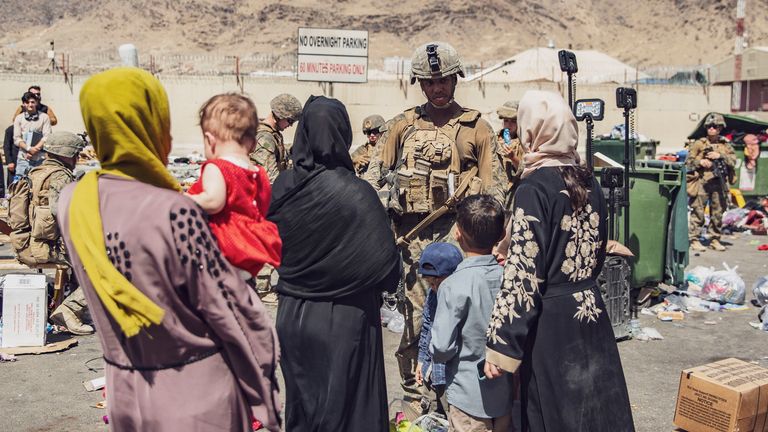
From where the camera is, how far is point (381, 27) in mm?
59000

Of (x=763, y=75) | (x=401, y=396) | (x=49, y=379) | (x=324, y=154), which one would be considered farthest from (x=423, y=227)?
(x=763, y=75)

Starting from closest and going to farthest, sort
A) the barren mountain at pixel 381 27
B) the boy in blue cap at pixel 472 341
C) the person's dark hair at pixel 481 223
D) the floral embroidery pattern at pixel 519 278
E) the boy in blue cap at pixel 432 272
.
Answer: the floral embroidery pattern at pixel 519 278 → the boy in blue cap at pixel 472 341 → the person's dark hair at pixel 481 223 → the boy in blue cap at pixel 432 272 → the barren mountain at pixel 381 27

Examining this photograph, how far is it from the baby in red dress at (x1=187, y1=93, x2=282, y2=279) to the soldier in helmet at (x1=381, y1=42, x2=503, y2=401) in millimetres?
2375

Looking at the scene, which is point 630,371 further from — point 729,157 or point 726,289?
A: point 729,157

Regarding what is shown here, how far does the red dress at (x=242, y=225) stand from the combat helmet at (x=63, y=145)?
4607 mm

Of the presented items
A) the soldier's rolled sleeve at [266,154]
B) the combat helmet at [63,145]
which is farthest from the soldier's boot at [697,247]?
the combat helmet at [63,145]

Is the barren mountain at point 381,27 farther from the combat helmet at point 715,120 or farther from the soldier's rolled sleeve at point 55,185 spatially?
the soldier's rolled sleeve at point 55,185

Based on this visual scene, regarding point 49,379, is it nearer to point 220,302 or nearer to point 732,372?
point 220,302

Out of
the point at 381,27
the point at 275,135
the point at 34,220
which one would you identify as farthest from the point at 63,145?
the point at 381,27

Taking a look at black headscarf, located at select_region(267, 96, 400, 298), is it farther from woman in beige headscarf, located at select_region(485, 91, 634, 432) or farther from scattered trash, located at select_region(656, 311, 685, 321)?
scattered trash, located at select_region(656, 311, 685, 321)

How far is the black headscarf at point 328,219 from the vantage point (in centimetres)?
362

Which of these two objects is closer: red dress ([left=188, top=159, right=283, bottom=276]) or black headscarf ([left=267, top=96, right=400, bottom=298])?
red dress ([left=188, top=159, right=283, bottom=276])

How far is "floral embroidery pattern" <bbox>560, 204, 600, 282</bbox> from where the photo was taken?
3318 mm

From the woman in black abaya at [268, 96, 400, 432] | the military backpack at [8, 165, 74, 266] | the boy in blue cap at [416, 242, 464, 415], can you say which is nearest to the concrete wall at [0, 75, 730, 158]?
the military backpack at [8, 165, 74, 266]
